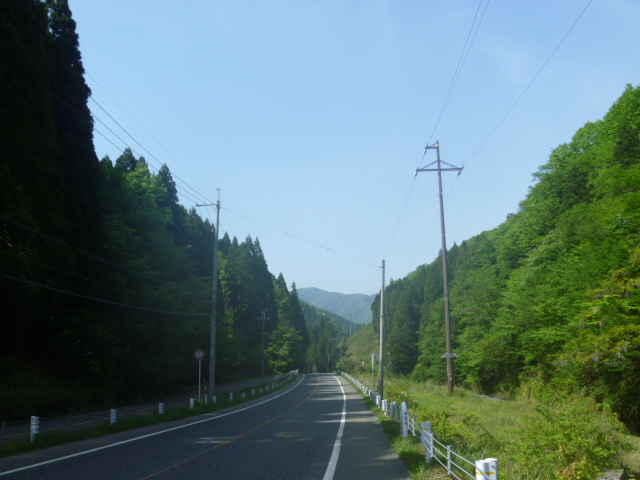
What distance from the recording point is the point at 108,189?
36031 mm

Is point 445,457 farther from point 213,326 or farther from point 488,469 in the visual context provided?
point 213,326

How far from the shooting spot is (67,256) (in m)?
23.7

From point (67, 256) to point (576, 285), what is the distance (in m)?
24.1

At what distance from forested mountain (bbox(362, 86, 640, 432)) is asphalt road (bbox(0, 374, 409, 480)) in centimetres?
928

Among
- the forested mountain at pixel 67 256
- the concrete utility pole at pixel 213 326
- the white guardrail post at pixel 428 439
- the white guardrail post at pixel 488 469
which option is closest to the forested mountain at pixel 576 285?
the white guardrail post at pixel 428 439

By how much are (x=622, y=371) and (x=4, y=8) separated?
28762 mm

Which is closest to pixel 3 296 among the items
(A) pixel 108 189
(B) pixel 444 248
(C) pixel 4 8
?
(C) pixel 4 8

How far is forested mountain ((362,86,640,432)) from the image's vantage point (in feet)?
59.2

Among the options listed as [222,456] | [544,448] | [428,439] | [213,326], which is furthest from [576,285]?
[213,326]

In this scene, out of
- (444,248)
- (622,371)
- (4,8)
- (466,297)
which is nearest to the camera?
(622,371)

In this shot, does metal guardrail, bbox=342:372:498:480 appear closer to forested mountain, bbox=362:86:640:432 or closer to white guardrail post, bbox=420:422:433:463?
white guardrail post, bbox=420:422:433:463

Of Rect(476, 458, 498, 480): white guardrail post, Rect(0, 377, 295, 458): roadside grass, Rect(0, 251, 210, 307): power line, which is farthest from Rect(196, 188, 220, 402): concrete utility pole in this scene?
Rect(476, 458, 498, 480): white guardrail post

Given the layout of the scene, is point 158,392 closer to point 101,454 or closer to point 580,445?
point 101,454

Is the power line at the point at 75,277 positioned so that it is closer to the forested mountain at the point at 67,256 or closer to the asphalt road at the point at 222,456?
the forested mountain at the point at 67,256
